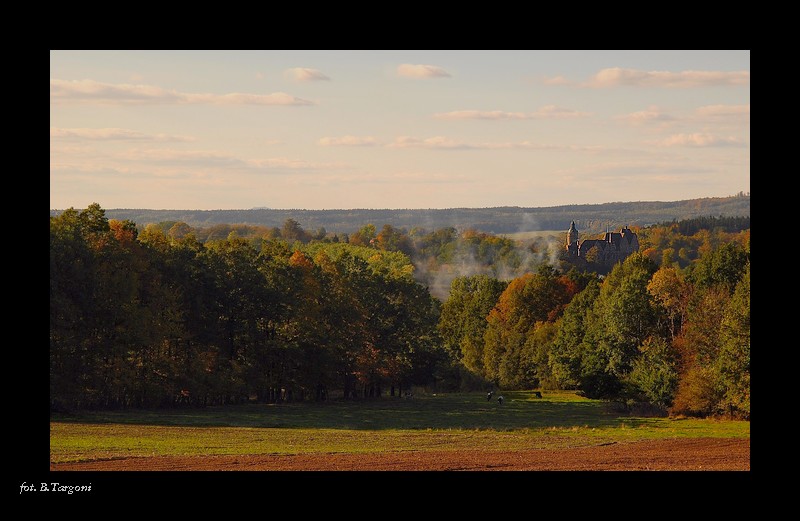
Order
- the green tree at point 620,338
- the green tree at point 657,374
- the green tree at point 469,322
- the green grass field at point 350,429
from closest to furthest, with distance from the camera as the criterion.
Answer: the green grass field at point 350,429, the green tree at point 657,374, the green tree at point 620,338, the green tree at point 469,322

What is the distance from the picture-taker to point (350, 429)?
46.7 m

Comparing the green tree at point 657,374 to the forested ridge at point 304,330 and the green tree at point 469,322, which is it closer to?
the forested ridge at point 304,330

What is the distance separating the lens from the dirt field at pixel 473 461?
29.5 meters

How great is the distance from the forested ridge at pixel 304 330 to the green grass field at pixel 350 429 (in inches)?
90.7

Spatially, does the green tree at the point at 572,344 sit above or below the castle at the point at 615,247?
below

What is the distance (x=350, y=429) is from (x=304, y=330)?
1938cm

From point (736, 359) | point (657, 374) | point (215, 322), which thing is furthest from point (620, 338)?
point (215, 322)

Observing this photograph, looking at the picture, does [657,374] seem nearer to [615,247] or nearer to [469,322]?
[469,322]

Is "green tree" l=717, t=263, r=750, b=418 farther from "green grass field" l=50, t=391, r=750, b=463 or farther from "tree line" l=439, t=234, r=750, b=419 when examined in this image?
"green grass field" l=50, t=391, r=750, b=463

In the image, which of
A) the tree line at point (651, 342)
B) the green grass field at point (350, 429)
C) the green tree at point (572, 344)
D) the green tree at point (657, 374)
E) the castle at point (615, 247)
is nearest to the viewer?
the green grass field at point (350, 429)

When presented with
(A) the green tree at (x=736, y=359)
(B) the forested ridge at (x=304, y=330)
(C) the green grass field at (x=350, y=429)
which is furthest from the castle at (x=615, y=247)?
(A) the green tree at (x=736, y=359)
